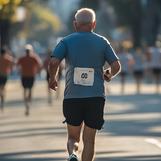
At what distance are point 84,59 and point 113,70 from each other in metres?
0.36

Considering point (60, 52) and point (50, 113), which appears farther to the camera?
point (50, 113)

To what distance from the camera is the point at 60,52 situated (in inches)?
450

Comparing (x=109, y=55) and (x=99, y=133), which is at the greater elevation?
(x=109, y=55)

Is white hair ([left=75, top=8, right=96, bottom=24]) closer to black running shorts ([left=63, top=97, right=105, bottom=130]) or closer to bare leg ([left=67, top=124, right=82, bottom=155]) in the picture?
black running shorts ([left=63, top=97, right=105, bottom=130])

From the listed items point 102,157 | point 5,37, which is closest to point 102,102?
point 102,157

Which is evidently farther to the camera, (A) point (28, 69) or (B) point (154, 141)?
(A) point (28, 69)

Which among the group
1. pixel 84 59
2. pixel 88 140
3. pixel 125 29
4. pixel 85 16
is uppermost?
pixel 125 29

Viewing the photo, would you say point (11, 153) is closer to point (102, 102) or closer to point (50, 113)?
point (102, 102)

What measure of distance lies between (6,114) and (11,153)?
35.9 ft

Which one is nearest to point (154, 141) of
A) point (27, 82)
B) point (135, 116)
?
point (135, 116)

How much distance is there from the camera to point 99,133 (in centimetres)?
1917

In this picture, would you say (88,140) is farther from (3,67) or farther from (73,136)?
(3,67)

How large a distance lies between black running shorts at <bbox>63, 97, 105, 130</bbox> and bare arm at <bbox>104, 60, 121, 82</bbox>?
0.99 ft

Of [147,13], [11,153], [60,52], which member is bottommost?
[11,153]
